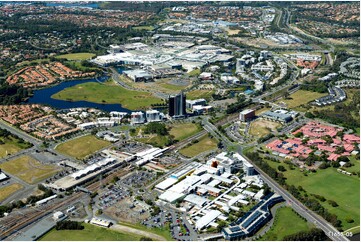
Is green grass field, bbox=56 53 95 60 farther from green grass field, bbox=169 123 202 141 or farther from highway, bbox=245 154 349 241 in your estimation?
highway, bbox=245 154 349 241

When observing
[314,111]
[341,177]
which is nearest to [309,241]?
[341,177]

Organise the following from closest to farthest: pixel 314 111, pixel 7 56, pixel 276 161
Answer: pixel 276 161, pixel 314 111, pixel 7 56

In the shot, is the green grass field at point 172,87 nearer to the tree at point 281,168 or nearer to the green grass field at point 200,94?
the green grass field at point 200,94

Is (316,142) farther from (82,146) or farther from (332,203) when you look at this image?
(82,146)

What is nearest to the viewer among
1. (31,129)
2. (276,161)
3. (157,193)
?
(157,193)

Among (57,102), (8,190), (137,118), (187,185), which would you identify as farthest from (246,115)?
(8,190)

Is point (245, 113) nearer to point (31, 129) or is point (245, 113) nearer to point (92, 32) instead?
point (31, 129)

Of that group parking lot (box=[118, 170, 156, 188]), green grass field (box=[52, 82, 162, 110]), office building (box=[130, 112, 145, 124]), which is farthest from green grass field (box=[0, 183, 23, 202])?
green grass field (box=[52, 82, 162, 110])
